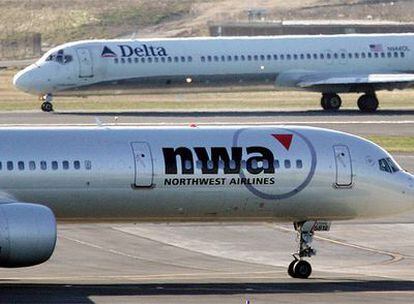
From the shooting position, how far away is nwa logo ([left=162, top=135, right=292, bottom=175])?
Answer: 35188 mm

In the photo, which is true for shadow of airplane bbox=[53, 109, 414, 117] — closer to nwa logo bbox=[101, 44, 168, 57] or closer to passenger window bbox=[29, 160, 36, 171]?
nwa logo bbox=[101, 44, 168, 57]

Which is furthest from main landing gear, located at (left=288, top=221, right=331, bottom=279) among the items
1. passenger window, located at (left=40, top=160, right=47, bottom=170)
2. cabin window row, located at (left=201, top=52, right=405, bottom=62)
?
cabin window row, located at (left=201, top=52, right=405, bottom=62)

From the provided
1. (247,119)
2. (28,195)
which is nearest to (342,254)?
(28,195)

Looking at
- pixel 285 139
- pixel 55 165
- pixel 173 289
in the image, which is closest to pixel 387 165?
pixel 285 139

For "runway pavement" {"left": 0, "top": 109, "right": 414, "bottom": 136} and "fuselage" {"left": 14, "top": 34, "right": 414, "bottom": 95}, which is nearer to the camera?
"runway pavement" {"left": 0, "top": 109, "right": 414, "bottom": 136}

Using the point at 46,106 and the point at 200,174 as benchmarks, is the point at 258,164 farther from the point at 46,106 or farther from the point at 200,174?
the point at 46,106

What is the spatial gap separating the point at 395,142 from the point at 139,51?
19.0 meters

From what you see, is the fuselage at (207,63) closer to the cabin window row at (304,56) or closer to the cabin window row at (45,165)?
the cabin window row at (304,56)

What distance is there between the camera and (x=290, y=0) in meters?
185

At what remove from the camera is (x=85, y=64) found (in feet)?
267

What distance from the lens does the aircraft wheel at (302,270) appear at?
35.8m

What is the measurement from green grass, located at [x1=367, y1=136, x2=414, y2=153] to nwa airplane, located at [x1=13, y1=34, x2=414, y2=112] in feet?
42.3

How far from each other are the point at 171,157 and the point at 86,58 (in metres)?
46.9

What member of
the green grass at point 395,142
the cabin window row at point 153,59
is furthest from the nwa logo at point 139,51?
the green grass at point 395,142
